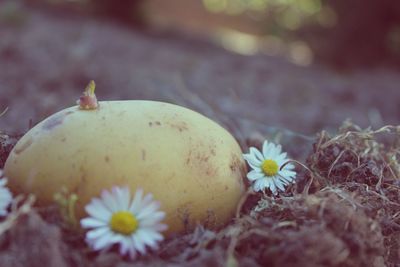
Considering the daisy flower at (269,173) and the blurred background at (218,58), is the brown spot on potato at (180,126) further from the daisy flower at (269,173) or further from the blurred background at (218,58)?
the blurred background at (218,58)

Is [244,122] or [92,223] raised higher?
[244,122]

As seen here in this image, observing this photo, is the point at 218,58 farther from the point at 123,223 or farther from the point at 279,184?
the point at 123,223

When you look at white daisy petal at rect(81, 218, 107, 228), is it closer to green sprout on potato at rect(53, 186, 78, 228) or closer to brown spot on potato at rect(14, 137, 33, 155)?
green sprout on potato at rect(53, 186, 78, 228)

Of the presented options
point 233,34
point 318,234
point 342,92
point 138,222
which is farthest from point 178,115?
point 233,34

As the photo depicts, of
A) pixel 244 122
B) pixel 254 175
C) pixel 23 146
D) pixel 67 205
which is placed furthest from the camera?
pixel 244 122

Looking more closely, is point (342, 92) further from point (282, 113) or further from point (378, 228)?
point (378, 228)

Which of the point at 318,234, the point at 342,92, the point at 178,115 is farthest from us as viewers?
the point at 342,92

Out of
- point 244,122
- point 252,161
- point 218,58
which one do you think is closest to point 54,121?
point 252,161
